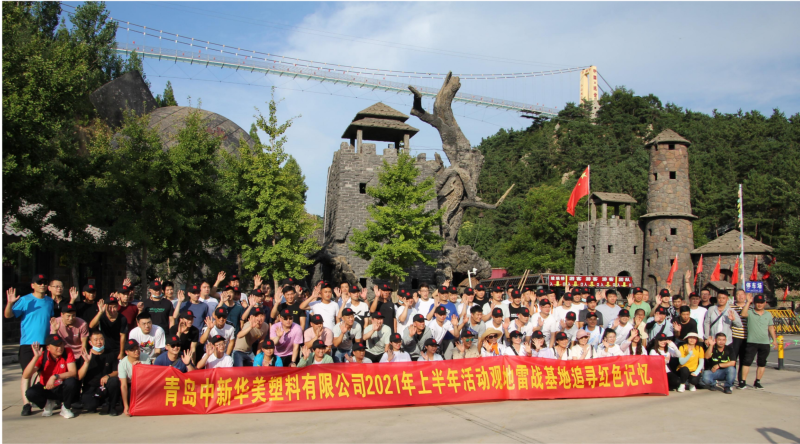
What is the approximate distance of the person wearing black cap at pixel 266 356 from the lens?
26.7ft

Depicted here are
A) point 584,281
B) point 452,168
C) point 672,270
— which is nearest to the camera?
point 584,281

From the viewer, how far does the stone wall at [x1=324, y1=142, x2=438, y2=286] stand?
32156mm

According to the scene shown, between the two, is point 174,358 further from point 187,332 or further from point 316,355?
point 316,355

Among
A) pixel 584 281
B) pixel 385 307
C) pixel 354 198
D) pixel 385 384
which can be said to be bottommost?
pixel 385 384

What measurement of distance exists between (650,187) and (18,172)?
40542 millimetres

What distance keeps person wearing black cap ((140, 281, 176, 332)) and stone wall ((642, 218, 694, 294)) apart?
3877 cm

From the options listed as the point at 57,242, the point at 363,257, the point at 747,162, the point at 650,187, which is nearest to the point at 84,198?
the point at 57,242

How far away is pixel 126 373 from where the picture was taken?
7.43 m

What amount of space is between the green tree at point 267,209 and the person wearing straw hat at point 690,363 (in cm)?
1838

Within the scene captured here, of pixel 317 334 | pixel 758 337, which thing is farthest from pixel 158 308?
pixel 758 337

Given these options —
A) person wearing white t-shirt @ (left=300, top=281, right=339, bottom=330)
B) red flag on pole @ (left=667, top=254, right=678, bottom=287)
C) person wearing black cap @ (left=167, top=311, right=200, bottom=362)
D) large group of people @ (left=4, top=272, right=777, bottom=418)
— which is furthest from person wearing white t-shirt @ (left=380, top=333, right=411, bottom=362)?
red flag on pole @ (left=667, top=254, right=678, bottom=287)

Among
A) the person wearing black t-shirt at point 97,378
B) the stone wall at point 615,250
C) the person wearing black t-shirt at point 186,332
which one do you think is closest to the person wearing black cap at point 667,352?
the person wearing black t-shirt at point 186,332

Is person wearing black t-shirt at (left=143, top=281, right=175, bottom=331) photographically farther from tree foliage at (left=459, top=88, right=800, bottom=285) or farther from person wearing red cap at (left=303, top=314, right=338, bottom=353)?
tree foliage at (left=459, top=88, right=800, bottom=285)

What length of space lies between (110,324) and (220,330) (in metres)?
1.60
